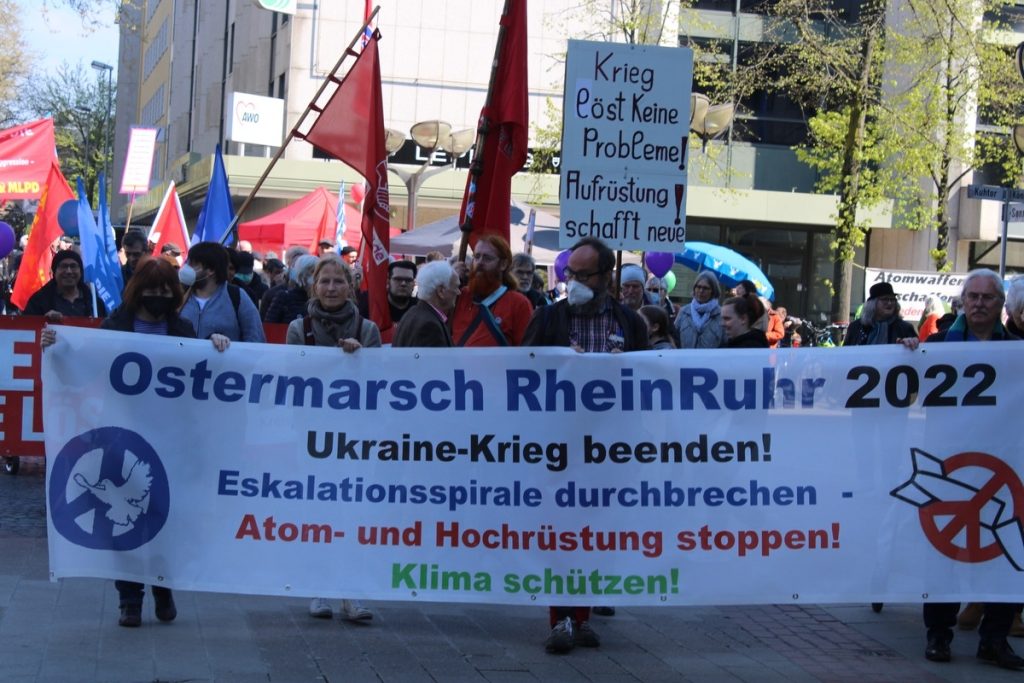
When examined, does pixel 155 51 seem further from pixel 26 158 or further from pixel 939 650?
pixel 939 650

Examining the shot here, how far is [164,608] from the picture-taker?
7.33 metres

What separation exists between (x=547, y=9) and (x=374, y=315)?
29258 mm

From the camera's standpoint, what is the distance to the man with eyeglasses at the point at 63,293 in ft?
38.4

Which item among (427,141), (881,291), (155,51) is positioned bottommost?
(881,291)

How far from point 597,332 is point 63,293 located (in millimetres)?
5894

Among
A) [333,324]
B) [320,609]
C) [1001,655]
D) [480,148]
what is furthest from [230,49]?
[1001,655]

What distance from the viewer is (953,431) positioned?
6.79 meters

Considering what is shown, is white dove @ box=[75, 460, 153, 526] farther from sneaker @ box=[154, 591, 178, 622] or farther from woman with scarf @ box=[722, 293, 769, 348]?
woman with scarf @ box=[722, 293, 769, 348]

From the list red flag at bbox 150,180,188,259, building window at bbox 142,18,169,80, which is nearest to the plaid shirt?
red flag at bbox 150,180,188,259

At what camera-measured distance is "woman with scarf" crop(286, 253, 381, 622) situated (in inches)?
300

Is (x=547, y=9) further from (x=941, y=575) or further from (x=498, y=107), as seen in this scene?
(x=941, y=575)

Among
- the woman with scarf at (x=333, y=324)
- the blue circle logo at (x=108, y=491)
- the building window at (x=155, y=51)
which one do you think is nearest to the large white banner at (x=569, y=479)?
the blue circle logo at (x=108, y=491)

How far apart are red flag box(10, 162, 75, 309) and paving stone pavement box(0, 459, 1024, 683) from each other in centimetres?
766

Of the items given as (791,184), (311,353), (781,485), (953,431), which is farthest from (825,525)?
(791,184)
